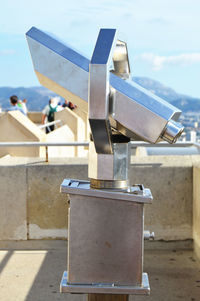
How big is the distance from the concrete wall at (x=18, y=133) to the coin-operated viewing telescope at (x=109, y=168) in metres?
7.61

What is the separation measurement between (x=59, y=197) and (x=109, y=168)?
2.80 meters

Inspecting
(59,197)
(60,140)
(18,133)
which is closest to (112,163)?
(59,197)

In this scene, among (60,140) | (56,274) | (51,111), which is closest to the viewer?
(56,274)

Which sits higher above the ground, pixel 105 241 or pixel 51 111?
pixel 105 241

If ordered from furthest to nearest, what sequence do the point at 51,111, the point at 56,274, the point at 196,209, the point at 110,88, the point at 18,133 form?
1. the point at 51,111
2. the point at 18,133
3. the point at 196,209
4. the point at 56,274
5. the point at 110,88

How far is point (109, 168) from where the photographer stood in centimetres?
169

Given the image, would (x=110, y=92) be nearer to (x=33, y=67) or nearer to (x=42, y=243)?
(x=33, y=67)

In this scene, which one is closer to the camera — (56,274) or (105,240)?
(105,240)

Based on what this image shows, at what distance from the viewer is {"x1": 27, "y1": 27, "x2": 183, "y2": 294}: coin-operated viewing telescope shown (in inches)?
60.3

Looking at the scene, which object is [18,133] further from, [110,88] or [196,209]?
[110,88]

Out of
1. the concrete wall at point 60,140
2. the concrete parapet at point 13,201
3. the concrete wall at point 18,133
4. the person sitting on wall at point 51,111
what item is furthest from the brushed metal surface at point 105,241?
the person sitting on wall at point 51,111

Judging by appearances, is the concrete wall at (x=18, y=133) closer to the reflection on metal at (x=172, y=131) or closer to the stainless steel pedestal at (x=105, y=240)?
the stainless steel pedestal at (x=105, y=240)

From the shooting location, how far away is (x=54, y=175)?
4.42m

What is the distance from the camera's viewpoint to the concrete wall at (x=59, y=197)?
4.43 m
